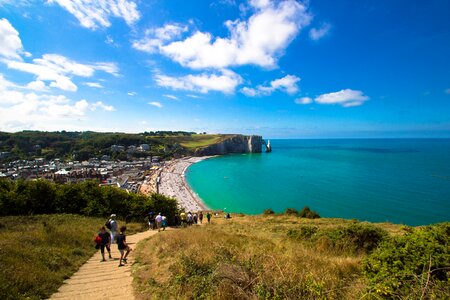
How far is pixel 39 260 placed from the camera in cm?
634

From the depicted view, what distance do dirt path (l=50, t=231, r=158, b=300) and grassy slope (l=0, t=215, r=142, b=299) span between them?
250 mm

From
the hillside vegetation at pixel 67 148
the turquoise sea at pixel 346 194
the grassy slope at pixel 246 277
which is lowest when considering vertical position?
the turquoise sea at pixel 346 194

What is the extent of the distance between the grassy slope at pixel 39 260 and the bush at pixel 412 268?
6.94 m

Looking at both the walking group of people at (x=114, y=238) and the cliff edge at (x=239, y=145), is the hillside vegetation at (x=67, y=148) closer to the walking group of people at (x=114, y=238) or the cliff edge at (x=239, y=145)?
the cliff edge at (x=239, y=145)

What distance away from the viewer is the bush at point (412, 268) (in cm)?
341

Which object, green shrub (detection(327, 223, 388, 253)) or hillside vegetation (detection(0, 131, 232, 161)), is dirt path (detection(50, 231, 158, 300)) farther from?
hillside vegetation (detection(0, 131, 232, 161))

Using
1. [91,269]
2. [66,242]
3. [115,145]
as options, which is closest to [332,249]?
[91,269]

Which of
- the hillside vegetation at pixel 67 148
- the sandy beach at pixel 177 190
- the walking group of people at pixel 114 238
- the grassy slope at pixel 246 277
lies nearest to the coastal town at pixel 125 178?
the sandy beach at pixel 177 190

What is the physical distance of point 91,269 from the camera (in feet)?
22.8

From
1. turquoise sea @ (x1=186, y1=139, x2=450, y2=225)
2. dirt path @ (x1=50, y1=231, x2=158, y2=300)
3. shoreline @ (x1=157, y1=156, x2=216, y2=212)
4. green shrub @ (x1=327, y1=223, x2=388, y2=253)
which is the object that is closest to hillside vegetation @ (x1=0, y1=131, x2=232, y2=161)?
shoreline @ (x1=157, y1=156, x2=216, y2=212)

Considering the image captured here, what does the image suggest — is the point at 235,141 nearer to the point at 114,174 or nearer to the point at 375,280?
the point at 114,174

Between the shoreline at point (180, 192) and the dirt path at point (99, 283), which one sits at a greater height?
the dirt path at point (99, 283)

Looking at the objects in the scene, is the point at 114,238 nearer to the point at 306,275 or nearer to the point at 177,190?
the point at 306,275

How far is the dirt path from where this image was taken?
505 centimetres
